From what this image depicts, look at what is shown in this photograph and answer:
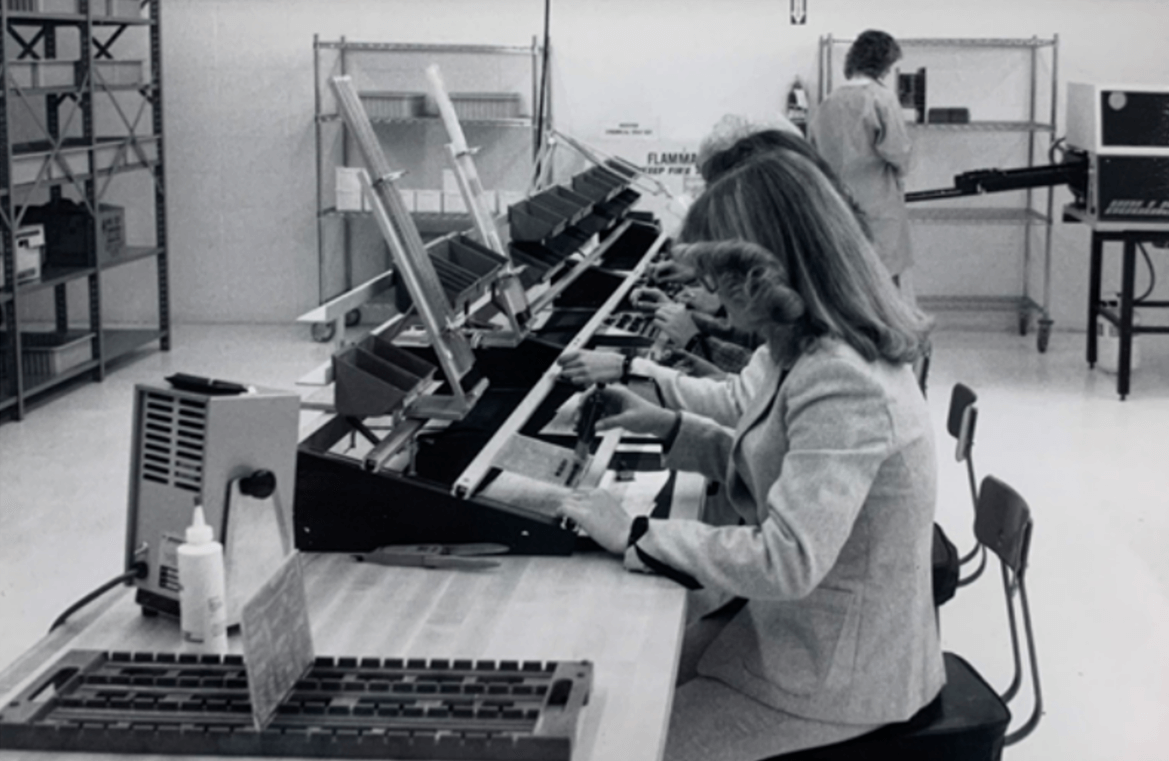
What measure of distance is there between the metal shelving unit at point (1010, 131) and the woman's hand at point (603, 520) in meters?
5.84

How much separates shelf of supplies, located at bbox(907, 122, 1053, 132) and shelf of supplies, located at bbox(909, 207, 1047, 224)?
0.41 metres

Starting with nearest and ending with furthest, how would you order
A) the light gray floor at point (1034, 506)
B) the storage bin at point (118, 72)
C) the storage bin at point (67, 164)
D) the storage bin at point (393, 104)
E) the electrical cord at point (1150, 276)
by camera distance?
the light gray floor at point (1034, 506)
the storage bin at point (67, 164)
the storage bin at point (118, 72)
the electrical cord at point (1150, 276)
the storage bin at point (393, 104)

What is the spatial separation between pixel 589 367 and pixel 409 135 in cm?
547

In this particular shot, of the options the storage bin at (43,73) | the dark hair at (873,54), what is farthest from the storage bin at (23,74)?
the dark hair at (873,54)

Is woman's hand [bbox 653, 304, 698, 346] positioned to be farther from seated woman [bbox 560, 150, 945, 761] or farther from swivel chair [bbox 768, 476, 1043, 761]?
seated woman [bbox 560, 150, 945, 761]

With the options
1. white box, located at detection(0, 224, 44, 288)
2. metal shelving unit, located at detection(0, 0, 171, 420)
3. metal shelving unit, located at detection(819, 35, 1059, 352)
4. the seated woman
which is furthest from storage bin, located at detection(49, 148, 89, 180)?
Answer: the seated woman

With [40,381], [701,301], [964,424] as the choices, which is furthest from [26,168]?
[964,424]

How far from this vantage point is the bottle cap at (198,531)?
6.41 feet

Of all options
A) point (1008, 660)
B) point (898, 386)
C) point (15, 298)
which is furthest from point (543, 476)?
point (15, 298)

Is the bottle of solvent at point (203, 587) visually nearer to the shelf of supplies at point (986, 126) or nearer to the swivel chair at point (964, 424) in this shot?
the swivel chair at point (964, 424)

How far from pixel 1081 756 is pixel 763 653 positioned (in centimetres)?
148

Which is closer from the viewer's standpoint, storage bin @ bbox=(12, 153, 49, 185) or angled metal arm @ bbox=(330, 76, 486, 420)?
angled metal arm @ bbox=(330, 76, 486, 420)

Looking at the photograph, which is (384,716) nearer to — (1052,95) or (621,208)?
(621,208)

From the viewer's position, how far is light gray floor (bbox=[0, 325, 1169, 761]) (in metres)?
3.77
